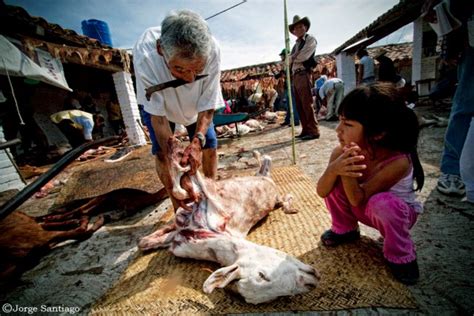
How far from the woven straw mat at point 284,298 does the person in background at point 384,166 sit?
0.53 ft

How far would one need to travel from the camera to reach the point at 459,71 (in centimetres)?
222

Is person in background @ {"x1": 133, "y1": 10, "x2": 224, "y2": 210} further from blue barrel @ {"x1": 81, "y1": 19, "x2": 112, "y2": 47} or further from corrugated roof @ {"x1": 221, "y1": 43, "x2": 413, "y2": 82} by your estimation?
corrugated roof @ {"x1": 221, "y1": 43, "x2": 413, "y2": 82}

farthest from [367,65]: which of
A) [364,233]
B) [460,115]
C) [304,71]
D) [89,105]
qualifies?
[89,105]

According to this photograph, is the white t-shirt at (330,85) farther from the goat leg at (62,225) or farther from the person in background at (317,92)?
the goat leg at (62,225)

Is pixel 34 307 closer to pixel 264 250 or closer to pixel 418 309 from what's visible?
pixel 264 250

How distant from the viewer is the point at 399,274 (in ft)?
4.27

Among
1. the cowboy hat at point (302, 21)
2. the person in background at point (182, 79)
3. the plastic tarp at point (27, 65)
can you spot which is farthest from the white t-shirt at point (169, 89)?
the cowboy hat at point (302, 21)

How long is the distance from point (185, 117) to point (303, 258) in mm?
1709

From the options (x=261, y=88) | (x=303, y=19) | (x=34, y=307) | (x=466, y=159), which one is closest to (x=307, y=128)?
(x=303, y=19)

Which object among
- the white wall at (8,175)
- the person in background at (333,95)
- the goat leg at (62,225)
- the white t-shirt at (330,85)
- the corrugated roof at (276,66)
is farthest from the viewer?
the corrugated roof at (276,66)

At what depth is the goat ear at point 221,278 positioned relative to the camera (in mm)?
1260

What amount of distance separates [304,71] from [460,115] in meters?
3.59

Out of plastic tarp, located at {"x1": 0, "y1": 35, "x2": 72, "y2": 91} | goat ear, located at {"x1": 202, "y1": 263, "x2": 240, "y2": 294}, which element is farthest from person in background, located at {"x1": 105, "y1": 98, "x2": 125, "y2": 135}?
goat ear, located at {"x1": 202, "y1": 263, "x2": 240, "y2": 294}

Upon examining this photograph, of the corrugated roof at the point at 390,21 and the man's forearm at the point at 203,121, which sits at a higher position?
the corrugated roof at the point at 390,21
